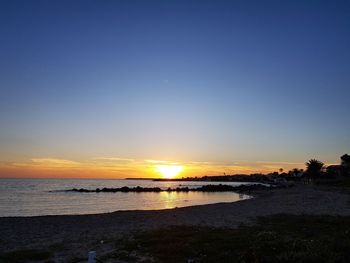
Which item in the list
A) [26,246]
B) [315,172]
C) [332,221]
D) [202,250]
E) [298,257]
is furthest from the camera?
[315,172]

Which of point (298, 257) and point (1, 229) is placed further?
point (1, 229)

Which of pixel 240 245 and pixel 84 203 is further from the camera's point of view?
pixel 84 203

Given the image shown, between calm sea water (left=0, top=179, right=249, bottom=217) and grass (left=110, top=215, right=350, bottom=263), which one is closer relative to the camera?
grass (left=110, top=215, right=350, bottom=263)

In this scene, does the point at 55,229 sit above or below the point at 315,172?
below

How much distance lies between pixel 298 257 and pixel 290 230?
8605 millimetres

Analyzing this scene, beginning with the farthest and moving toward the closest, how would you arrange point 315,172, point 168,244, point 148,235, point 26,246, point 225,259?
point 315,172 → point 148,235 → point 26,246 → point 168,244 → point 225,259

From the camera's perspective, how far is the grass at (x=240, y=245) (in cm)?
1083

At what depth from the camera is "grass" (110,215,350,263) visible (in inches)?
426

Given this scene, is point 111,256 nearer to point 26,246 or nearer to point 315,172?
point 26,246

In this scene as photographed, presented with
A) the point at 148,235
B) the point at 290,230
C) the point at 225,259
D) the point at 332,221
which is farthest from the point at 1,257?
the point at 332,221

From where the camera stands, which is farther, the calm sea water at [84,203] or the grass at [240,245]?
the calm sea water at [84,203]

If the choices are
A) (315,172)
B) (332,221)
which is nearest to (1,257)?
(332,221)

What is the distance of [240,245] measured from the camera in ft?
46.9

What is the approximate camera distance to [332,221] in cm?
2164
